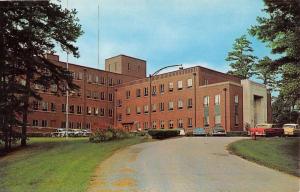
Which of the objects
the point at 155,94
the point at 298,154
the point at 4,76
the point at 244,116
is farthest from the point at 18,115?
the point at 155,94

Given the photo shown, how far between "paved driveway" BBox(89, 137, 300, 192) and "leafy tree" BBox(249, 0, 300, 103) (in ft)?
21.7

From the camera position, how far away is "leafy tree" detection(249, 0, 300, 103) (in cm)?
2817

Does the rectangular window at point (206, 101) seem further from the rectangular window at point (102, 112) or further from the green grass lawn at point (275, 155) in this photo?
the green grass lawn at point (275, 155)

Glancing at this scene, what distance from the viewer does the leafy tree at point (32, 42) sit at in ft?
110

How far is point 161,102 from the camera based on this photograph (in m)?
97.4

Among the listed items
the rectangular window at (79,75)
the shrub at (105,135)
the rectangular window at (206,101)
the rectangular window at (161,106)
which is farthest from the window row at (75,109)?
the shrub at (105,135)

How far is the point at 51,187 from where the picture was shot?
16.2 metres

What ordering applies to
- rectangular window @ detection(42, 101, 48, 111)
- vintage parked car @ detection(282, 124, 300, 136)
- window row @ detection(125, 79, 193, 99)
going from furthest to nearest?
rectangular window @ detection(42, 101, 48, 111), window row @ detection(125, 79, 193, 99), vintage parked car @ detection(282, 124, 300, 136)

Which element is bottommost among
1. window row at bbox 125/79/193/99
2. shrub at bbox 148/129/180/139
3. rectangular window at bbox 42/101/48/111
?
shrub at bbox 148/129/180/139

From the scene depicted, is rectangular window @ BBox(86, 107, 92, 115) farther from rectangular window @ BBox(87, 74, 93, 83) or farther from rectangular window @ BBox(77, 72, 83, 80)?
rectangular window @ BBox(77, 72, 83, 80)

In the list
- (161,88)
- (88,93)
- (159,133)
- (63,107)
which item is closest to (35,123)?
(63,107)

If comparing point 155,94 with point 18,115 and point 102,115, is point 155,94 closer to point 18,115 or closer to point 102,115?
point 102,115

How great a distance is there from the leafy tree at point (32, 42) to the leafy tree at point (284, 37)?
14512 mm

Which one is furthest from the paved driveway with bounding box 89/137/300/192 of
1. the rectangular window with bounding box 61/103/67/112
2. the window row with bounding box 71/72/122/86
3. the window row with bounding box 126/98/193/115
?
the window row with bounding box 71/72/122/86
